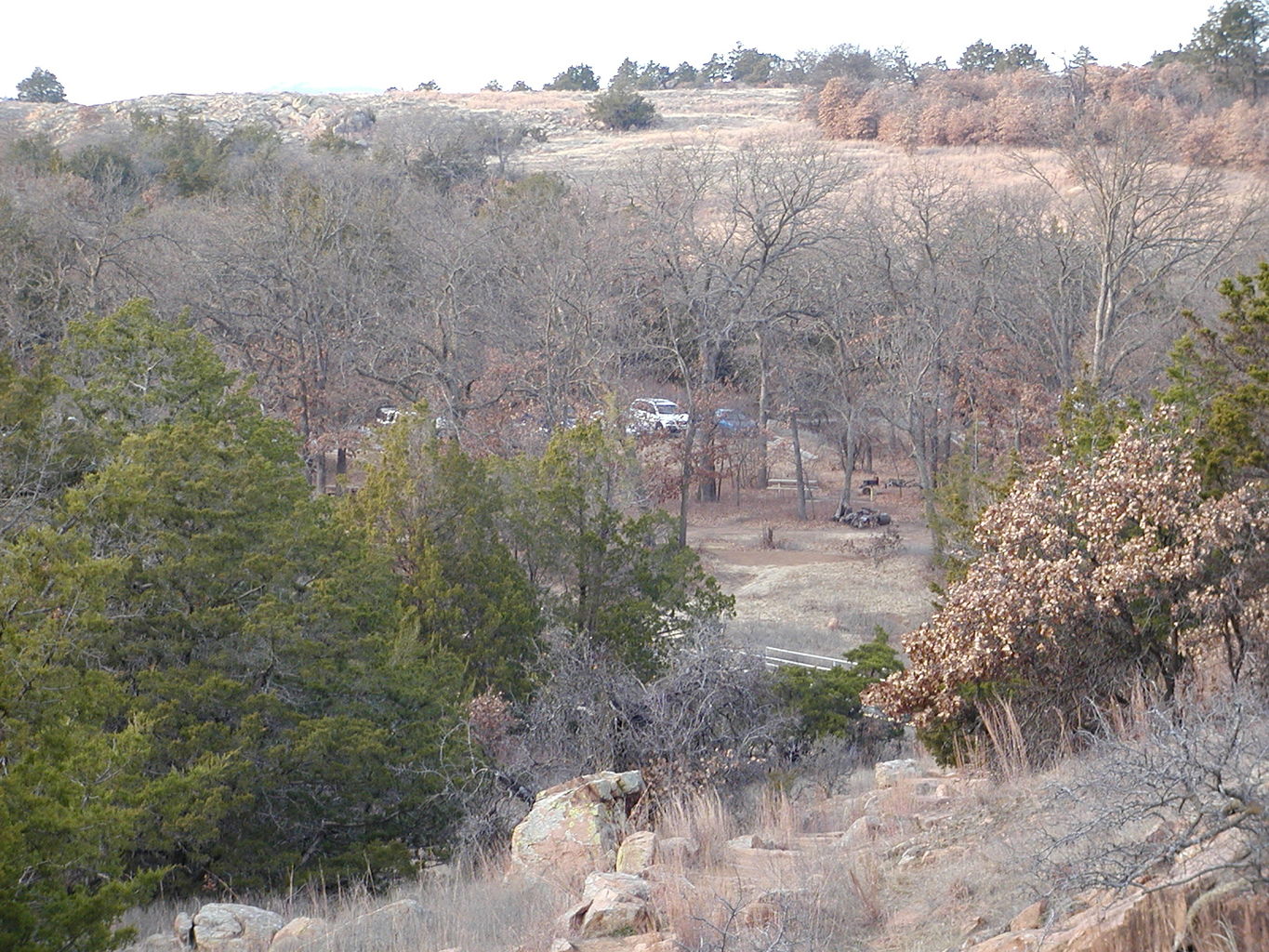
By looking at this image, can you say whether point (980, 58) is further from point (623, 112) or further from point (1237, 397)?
point (1237, 397)

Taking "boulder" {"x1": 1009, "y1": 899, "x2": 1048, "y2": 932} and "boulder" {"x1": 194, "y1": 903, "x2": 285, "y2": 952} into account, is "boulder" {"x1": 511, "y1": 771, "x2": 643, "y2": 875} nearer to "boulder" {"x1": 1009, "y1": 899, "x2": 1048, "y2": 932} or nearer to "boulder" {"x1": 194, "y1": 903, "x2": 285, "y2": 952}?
"boulder" {"x1": 194, "y1": 903, "x2": 285, "y2": 952}

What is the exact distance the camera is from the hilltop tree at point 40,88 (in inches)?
3612

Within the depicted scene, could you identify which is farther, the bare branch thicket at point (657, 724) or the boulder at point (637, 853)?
the bare branch thicket at point (657, 724)

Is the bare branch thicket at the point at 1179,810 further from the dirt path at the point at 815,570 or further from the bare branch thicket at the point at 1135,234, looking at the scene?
the bare branch thicket at the point at 1135,234

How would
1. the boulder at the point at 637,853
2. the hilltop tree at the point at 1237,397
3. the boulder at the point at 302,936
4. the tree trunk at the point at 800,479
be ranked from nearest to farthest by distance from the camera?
the boulder at the point at 302,936, the boulder at the point at 637,853, the hilltop tree at the point at 1237,397, the tree trunk at the point at 800,479

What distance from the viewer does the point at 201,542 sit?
487 inches

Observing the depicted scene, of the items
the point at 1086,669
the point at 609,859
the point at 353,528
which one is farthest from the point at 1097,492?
the point at 353,528

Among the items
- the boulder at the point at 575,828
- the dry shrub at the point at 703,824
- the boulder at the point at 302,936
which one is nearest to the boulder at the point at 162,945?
the boulder at the point at 302,936

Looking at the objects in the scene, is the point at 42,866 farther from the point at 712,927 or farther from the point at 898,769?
the point at 898,769

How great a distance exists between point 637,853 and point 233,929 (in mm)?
2389

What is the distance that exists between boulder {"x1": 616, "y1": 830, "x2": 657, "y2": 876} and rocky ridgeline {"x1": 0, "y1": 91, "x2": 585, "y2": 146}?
6905cm

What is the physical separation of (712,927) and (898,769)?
6091 mm

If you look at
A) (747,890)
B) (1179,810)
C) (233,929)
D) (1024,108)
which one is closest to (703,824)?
(747,890)

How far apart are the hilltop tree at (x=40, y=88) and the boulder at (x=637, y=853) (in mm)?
96789
